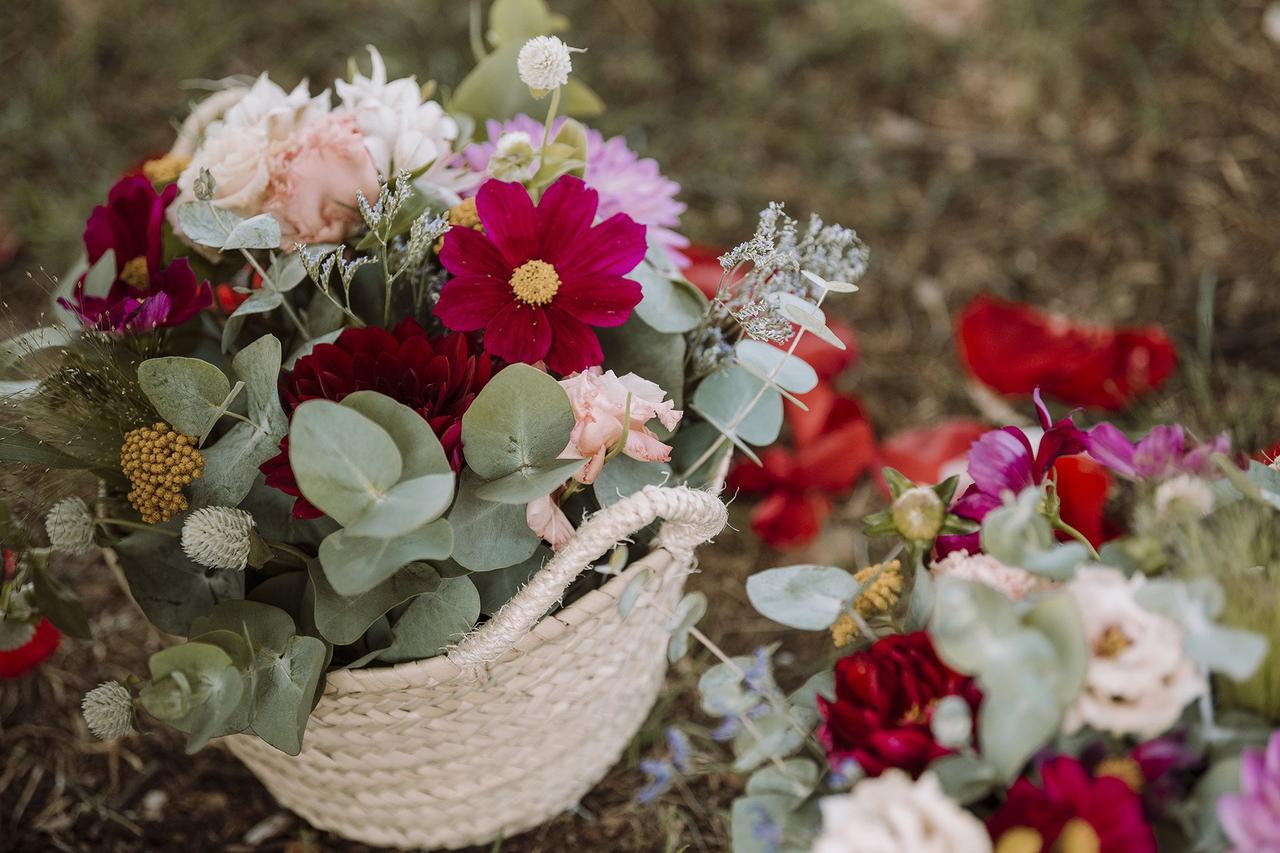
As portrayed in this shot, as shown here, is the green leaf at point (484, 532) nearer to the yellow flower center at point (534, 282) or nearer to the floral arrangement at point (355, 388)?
the floral arrangement at point (355, 388)

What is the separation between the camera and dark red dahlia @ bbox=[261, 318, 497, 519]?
2.19ft

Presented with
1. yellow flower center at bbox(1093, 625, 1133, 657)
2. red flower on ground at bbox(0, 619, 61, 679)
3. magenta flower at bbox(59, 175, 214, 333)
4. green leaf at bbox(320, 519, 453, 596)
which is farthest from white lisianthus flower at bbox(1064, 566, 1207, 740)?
red flower on ground at bbox(0, 619, 61, 679)

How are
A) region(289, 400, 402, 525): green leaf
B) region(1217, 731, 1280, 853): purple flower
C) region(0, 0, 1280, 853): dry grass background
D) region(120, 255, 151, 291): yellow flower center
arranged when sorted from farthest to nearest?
region(0, 0, 1280, 853): dry grass background → region(120, 255, 151, 291): yellow flower center → region(289, 400, 402, 525): green leaf → region(1217, 731, 1280, 853): purple flower

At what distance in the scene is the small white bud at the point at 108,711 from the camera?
672 mm

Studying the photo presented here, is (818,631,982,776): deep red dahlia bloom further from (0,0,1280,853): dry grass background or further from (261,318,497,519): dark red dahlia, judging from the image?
(0,0,1280,853): dry grass background

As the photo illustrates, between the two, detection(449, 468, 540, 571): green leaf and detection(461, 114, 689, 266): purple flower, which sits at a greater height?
detection(461, 114, 689, 266): purple flower

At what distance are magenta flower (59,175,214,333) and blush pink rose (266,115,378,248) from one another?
0.08m

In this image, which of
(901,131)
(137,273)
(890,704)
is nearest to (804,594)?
(890,704)

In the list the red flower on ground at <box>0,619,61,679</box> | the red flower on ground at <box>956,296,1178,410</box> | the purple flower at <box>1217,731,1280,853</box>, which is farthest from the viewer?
the red flower on ground at <box>956,296,1178,410</box>

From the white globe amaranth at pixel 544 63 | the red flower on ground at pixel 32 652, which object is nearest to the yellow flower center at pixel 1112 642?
the white globe amaranth at pixel 544 63

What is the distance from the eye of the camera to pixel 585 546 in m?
0.66

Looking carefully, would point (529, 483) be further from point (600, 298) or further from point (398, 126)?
point (398, 126)

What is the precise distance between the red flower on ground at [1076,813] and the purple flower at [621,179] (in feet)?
1.49

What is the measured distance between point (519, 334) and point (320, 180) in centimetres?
18
